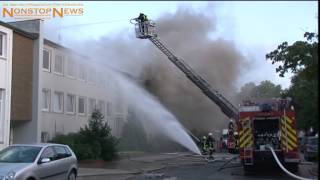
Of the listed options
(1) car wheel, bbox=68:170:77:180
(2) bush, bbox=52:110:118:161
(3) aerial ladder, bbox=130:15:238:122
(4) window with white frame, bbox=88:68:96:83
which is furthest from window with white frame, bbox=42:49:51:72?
(1) car wheel, bbox=68:170:77:180

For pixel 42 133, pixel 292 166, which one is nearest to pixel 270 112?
pixel 292 166

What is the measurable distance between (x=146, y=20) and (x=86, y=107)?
52.0ft

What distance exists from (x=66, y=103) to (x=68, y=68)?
2334 mm

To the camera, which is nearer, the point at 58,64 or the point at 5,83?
the point at 5,83

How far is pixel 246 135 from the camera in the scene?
21938 millimetres

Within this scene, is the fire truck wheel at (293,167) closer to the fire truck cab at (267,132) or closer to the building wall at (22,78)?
the fire truck cab at (267,132)

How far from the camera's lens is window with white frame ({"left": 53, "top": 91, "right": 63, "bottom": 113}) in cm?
3591

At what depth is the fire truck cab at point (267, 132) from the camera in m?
21.5

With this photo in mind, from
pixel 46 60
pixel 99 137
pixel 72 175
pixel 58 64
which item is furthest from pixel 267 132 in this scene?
pixel 58 64

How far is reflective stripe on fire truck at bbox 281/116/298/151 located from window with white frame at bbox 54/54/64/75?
59.7 ft

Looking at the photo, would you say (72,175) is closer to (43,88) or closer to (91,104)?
(43,88)

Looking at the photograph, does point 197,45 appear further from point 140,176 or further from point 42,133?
point 140,176

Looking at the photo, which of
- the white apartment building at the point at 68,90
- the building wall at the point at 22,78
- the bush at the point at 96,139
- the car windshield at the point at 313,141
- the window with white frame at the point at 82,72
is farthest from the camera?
the window with white frame at the point at 82,72

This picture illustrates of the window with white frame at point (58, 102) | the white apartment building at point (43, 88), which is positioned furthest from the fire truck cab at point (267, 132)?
the window with white frame at point (58, 102)
